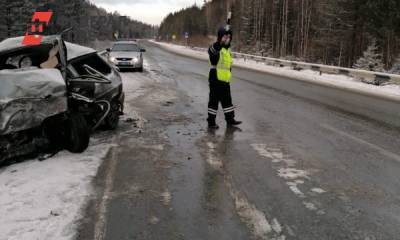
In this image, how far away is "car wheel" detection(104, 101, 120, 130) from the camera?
7.51 meters

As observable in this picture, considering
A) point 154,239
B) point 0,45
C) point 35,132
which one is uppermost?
point 0,45

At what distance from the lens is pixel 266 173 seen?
513 cm

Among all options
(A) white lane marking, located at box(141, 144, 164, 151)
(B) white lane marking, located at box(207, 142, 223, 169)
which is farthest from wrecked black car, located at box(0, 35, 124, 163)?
(B) white lane marking, located at box(207, 142, 223, 169)

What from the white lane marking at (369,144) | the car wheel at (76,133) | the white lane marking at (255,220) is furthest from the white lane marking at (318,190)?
the car wheel at (76,133)

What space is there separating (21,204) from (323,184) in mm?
3432

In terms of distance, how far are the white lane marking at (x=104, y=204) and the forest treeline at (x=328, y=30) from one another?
1168 cm

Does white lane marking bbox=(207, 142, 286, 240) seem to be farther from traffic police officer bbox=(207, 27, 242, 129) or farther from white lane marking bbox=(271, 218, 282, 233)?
traffic police officer bbox=(207, 27, 242, 129)

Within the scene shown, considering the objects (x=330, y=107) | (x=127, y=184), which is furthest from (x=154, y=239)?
(x=330, y=107)

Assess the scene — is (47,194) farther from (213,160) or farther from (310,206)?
(310,206)

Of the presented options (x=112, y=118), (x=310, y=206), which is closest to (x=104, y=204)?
(x=310, y=206)

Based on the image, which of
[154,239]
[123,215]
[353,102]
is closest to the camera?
[154,239]

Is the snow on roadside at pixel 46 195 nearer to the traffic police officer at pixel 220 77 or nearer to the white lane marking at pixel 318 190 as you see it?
the white lane marking at pixel 318 190

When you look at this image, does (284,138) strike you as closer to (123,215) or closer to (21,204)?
(123,215)

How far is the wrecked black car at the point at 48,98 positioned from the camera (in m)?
5.14
